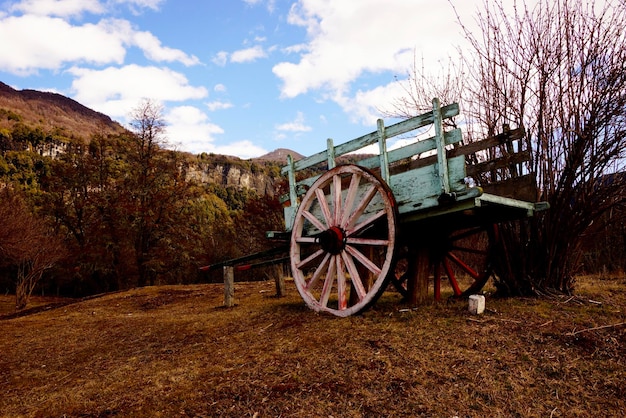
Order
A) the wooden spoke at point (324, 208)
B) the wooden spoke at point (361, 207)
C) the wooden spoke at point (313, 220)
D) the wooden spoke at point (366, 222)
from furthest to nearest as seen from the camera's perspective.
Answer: the wooden spoke at point (313, 220), the wooden spoke at point (324, 208), the wooden spoke at point (361, 207), the wooden spoke at point (366, 222)

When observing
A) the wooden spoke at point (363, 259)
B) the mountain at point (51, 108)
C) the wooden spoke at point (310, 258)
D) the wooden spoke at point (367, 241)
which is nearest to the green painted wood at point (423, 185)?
the wooden spoke at point (367, 241)

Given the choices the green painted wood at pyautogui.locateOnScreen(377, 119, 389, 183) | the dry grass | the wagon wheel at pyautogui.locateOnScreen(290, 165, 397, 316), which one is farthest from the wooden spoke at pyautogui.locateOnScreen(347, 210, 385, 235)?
the dry grass

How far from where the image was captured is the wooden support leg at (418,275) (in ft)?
19.5

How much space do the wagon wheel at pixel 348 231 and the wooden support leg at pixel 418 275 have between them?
55 cm

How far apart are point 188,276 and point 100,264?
34.4ft

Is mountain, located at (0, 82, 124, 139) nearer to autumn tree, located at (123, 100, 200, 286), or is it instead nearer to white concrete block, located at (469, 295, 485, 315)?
autumn tree, located at (123, 100, 200, 286)

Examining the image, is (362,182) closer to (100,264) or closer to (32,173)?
(100,264)

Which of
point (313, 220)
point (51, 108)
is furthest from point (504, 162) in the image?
point (51, 108)

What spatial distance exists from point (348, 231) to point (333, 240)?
0.24 metres

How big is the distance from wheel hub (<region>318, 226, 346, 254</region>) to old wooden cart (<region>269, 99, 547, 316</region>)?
0.05 feet

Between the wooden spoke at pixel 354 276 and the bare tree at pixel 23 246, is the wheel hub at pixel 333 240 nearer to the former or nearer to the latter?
the wooden spoke at pixel 354 276

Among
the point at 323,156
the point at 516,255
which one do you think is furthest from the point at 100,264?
the point at 516,255

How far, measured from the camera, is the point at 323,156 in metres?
6.13

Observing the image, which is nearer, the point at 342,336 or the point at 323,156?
the point at 342,336
